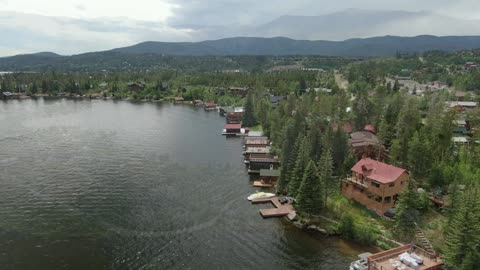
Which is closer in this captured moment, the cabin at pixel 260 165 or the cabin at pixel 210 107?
the cabin at pixel 260 165

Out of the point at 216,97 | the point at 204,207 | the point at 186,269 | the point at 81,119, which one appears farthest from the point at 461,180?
the point at 216,97

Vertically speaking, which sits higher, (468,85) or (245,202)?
(468,85)

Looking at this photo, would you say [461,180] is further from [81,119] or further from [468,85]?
[468,85]

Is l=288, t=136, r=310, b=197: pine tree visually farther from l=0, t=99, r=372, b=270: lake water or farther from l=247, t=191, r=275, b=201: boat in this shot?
l=0, t=99, r=372, b=270: lake water

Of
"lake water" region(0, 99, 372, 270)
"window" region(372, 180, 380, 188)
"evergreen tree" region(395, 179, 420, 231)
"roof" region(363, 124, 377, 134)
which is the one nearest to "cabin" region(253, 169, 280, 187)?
"lake water" region(0, 99, 372, 270)

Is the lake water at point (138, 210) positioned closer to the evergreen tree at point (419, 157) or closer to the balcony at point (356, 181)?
the balcony at point (356, 181)

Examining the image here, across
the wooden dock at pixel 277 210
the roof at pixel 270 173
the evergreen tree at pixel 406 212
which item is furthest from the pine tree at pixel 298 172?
the evergreen tree at pixel 406 212
